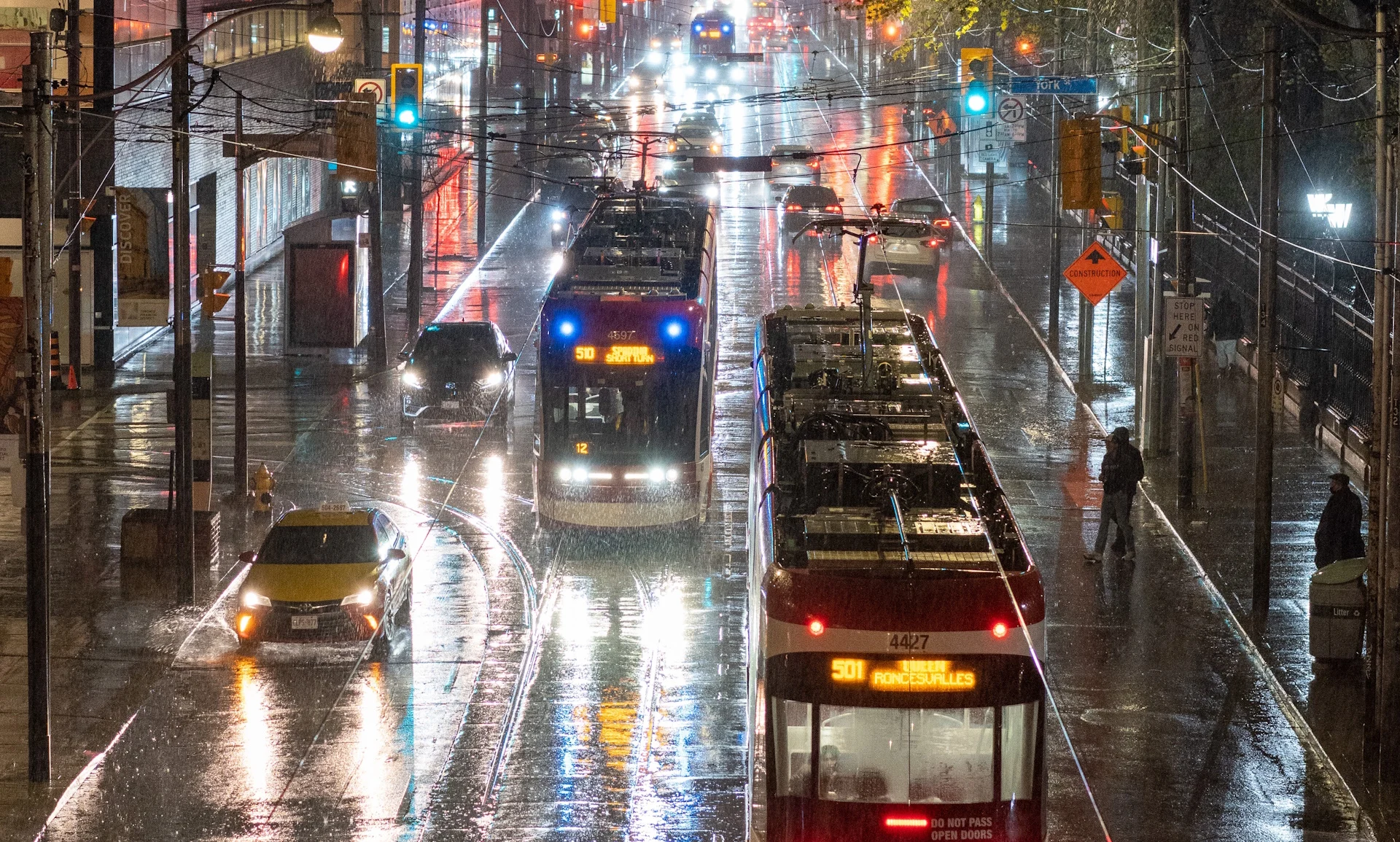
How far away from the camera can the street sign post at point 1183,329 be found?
80.4ft

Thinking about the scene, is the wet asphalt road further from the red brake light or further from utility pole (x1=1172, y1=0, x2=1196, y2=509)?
the red brake light

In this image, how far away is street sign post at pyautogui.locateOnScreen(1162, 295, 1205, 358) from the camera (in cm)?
2452

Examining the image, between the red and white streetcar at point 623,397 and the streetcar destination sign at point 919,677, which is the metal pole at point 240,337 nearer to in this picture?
the red and white streetcar at point 623,397

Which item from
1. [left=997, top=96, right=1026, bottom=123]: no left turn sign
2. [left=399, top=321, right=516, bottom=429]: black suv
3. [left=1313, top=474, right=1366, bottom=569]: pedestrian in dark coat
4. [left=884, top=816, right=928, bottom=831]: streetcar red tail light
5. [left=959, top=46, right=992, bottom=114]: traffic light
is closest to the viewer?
[left=884, top=816, right=928, bottom=831]: streetcar red tail light

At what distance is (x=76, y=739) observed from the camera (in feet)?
51.8

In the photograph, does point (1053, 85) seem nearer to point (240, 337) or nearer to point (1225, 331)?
point (1225, 331)

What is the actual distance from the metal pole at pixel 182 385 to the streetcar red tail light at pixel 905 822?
444 inches

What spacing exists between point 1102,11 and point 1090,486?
16152 millimetres

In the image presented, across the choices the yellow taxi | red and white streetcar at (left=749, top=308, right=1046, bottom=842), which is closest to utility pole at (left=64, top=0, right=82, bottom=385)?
the yellow taxi

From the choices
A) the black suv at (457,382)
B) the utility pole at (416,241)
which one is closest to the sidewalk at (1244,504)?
the black suv at (457,382)

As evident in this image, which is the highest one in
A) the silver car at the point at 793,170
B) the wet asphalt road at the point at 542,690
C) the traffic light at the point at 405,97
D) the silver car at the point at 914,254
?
the silver car at the point at 793,170

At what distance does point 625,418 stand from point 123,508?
7.24 meters

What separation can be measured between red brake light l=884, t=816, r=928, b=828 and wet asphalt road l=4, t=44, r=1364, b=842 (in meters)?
2.94

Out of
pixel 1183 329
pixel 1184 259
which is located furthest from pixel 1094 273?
pixel 1183 329
